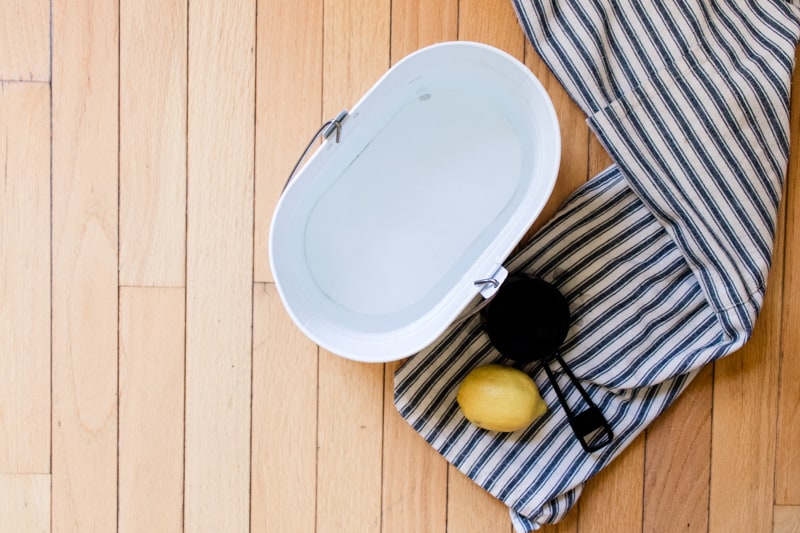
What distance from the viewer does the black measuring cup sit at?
27.3 inches

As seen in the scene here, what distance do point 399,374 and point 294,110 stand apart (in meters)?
0.30

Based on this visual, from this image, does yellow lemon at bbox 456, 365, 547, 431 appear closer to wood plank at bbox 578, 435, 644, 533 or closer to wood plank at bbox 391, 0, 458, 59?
wood plank at bbox 578, 435, 644, 533

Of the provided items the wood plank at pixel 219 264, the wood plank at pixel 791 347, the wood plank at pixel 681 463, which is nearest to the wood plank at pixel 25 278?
the wood plank at pixel 219 264

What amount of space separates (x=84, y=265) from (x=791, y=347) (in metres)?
0.77

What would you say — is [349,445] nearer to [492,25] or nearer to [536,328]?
[536,328]

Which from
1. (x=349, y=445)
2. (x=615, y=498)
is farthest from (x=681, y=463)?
(x=349, y=445)

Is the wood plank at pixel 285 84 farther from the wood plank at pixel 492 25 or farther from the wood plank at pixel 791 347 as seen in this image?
the wood plank at pixel 791 347

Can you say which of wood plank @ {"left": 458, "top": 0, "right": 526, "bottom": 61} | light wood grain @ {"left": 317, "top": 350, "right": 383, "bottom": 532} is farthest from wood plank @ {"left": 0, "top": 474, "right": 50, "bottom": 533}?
wood plank @ {"left": 458, "top": 0, "right": 526, "bottom": 61}

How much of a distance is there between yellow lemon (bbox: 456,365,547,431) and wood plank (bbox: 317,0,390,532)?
10cm

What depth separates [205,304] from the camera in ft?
2.36

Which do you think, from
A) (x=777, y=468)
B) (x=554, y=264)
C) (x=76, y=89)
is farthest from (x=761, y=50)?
(x=76, y=89)

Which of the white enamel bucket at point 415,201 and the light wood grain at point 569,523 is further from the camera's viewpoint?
the light wood grain at point 569,523

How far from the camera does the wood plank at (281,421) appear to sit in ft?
2.37

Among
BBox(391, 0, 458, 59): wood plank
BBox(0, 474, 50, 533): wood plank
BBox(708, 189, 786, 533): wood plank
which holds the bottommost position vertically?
BBox(0, 474, 50, 533): wood plank
